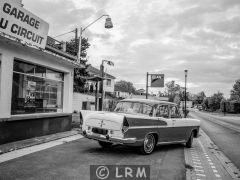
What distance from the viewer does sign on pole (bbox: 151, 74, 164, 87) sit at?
35.0 meters

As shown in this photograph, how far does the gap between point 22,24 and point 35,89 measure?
10.8 ft

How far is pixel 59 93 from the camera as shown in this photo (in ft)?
48.6

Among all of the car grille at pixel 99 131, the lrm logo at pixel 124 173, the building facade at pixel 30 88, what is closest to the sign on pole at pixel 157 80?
the building facade at pixel 30 88

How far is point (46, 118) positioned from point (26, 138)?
5.96 feet

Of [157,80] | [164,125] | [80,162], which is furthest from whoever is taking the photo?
[157,80]

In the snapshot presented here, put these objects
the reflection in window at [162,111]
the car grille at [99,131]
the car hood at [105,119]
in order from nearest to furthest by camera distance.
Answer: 1. the car hood at [105,119]
2. the car grille at [99,131]
3. the reflection in window at [162,111]

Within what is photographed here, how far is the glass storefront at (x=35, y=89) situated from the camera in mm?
11047

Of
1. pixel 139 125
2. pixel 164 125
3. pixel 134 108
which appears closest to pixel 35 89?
pixel 134 108

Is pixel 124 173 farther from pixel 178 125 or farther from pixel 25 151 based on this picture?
pixel 178 125

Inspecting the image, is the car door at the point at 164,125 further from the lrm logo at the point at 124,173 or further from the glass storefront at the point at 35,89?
the glass storefront at the point at 35,89

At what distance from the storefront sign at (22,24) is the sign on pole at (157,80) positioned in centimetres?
2464

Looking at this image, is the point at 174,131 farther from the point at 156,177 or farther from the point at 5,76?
the point at 5,76

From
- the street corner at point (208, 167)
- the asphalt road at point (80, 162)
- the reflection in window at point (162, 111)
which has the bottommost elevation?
the street corner at point (208, 167)

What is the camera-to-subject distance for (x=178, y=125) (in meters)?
10.6
